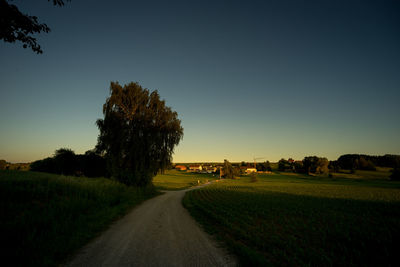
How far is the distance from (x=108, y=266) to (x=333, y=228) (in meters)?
11.1

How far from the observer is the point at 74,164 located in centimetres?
2805

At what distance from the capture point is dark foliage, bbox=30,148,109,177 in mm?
27703

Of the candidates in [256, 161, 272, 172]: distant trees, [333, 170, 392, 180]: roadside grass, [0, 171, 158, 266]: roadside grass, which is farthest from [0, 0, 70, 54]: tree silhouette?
[256, 161, 272, 172]: distant trees

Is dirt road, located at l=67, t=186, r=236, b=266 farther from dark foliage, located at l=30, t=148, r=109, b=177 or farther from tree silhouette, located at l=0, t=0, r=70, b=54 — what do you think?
dark foliage, located at l=30, t=148, r=109, b=177

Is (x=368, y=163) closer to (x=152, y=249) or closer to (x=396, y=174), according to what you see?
(x=396, y=174)

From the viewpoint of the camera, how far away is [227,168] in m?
84.3

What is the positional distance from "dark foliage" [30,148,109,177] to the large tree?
854cm

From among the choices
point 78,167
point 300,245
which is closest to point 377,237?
point 300,245

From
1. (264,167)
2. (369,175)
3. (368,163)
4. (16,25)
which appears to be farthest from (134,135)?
(368,163)

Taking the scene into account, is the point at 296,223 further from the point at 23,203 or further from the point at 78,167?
the point at 78,167

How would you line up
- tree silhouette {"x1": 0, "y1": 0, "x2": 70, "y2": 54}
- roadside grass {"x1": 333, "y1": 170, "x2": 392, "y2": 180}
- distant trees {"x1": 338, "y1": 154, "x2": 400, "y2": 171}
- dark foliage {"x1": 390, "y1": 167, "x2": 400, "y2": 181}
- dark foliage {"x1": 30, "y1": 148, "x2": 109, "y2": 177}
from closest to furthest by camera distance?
tree silhouette {"x1": 0, "y1": 0, "x2": 70, "y2": 54}
dark foliage {"x1": 30, "y1": 148, "x2": 109, "y2": 177}
dark foliage {"x1": 390, "y1": 167, "x2": 400, "y2": 181}
roadside grass {"x1": 333, "y1": 170, "x2": 392, "y2": 180}
distant trees {"x1": 338, "y1": 154, "x2": 400, "y2": 171}

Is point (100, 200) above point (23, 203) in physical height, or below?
below

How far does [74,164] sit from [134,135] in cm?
1519

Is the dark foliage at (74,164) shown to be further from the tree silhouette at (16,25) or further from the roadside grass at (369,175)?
the roadside grass at (369,175)
